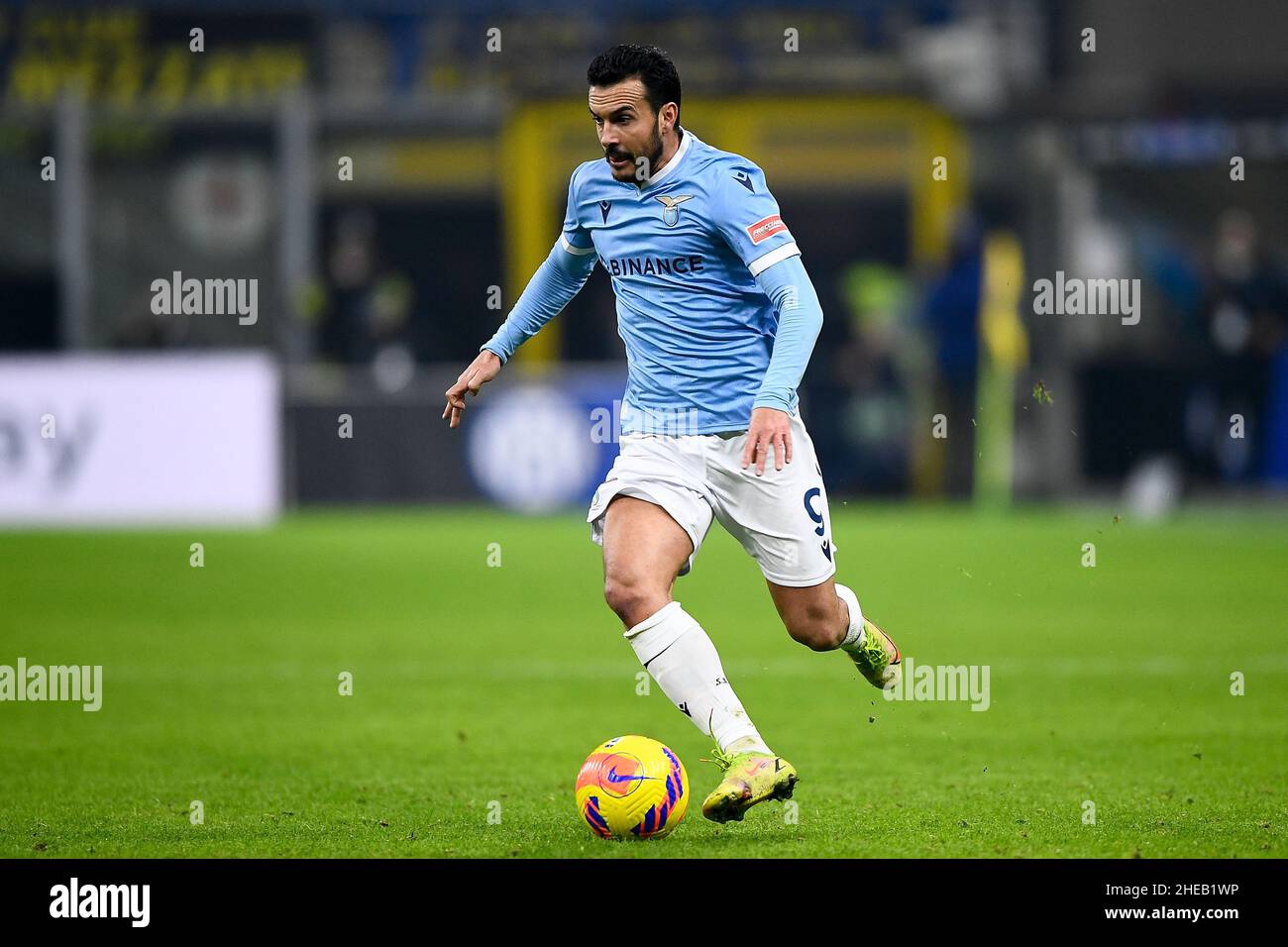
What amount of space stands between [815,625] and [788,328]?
1002mm

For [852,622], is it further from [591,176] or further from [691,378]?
[591,176]

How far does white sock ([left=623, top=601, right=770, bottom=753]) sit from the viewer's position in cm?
598

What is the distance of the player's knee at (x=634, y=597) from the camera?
19.6ft

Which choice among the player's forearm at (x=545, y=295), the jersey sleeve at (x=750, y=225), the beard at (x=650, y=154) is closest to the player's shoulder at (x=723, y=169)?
the jersey sleeve at (x=750, y=225)

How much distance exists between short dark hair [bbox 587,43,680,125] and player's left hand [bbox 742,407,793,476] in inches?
38.8

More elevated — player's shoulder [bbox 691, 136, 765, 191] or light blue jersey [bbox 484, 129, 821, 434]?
player's shoulder [bbox 691, 136, 765, 191]

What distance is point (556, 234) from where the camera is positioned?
2116 cm

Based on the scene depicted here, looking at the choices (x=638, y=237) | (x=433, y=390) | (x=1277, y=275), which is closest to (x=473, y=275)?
(x=433, y=390)

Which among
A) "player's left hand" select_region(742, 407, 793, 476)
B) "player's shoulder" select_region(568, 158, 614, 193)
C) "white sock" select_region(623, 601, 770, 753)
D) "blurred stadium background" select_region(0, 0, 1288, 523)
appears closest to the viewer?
"player's left hand" select_region(742, 407, 793, 476)

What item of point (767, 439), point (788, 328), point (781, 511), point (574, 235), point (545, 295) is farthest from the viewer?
point (545, 295)

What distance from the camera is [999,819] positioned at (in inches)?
242
